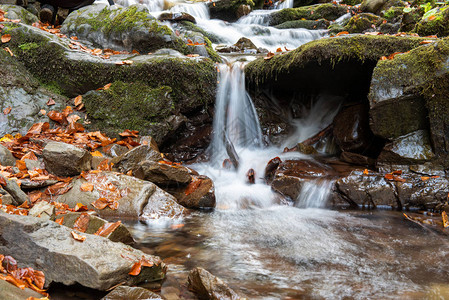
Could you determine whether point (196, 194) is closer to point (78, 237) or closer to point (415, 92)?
point (78, 237)

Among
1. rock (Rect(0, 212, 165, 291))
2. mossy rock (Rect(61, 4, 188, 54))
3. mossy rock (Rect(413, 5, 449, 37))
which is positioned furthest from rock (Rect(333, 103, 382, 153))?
rock (Rect(0, 212, 165, 291))

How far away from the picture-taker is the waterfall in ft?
23.3

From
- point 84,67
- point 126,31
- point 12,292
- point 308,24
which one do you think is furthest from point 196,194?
point 308,24

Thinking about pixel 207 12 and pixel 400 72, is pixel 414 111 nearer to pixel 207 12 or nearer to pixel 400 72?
pixel 400 72

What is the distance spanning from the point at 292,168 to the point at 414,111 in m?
2.31

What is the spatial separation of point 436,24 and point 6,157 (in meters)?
8.66

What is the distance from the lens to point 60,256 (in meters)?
2.17

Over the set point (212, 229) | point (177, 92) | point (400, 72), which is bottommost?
point (212, 229)

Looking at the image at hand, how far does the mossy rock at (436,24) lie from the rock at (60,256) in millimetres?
7852

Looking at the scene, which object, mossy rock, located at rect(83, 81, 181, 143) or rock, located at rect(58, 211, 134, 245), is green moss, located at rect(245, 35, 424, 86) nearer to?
mossy rock, located at rect(83, 81, 181, 143)

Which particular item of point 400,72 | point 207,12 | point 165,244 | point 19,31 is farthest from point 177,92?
point 207,12

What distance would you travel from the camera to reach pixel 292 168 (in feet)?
19.4

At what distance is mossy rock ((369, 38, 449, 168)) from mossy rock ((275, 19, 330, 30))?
10.7 m

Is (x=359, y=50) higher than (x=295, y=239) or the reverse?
higher
